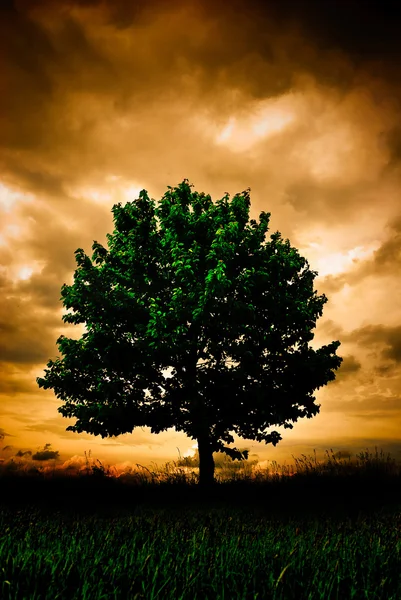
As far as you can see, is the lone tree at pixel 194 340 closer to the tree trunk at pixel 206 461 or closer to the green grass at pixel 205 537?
the tree trunk at pixel 206 461

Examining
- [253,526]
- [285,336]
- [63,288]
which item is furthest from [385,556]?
[63,288]

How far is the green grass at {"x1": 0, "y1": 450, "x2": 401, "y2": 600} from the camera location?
3.91 meters

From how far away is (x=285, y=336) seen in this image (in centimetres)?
1574

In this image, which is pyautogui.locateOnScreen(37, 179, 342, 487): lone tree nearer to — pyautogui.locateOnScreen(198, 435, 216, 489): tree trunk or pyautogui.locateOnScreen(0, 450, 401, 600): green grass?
pyautogui.locateOnScreen(198, 435, 216, 489): tree trunk

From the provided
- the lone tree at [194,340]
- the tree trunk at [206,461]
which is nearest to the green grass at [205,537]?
the tree trunk at [206,461]

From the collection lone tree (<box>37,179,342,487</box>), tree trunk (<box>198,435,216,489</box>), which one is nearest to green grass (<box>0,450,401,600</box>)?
tree trunk (<box>198,435,216,489</box>)

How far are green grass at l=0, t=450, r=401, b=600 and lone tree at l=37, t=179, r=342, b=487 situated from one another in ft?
7.29

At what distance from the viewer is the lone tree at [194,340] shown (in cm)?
1434

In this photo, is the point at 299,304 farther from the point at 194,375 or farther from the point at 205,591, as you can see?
the point at 205,591

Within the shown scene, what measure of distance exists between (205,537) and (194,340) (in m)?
8.64

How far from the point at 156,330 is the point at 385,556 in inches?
376

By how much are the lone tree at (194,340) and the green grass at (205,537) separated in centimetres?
222

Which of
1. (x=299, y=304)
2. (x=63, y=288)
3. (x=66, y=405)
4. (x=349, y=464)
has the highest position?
(x=63, y=288)

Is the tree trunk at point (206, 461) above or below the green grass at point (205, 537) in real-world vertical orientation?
above
